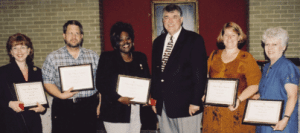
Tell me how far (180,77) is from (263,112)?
0.87 m

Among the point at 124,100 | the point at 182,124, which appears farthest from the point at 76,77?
the point at 182,124

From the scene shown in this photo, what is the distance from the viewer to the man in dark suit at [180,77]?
2131 millimetres

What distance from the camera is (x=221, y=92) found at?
211 centimetres

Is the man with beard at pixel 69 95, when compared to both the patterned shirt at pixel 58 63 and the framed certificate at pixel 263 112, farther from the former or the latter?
the framed certificate at pixel 263 112

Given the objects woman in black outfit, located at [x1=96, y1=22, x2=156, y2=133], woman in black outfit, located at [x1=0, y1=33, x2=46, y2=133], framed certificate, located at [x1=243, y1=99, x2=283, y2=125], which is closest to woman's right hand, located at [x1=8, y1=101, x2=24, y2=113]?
woman in black outfit, located at [x1=0, y1=33, x2=46, y2=133]

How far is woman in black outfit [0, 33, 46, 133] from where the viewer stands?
223cm

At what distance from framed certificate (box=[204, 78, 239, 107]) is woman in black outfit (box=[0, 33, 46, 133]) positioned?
1912 mm

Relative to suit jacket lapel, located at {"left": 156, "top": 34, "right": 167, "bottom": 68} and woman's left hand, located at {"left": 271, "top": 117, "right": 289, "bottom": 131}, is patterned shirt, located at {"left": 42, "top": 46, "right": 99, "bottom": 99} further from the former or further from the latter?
woman's left hand, located at {"left": 271, "top": 117, "right": 289, "bottom": 131}

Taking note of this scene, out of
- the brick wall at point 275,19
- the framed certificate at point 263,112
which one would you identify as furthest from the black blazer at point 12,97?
the brick wall at point 275,19

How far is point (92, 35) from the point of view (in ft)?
15.8

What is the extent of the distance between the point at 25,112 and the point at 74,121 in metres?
0.55

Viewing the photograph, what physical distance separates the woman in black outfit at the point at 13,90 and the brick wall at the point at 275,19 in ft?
14.6

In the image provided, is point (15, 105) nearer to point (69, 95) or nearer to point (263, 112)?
point (69, 95)

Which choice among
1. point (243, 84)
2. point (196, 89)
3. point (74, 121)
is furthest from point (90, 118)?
point (243, 84)
